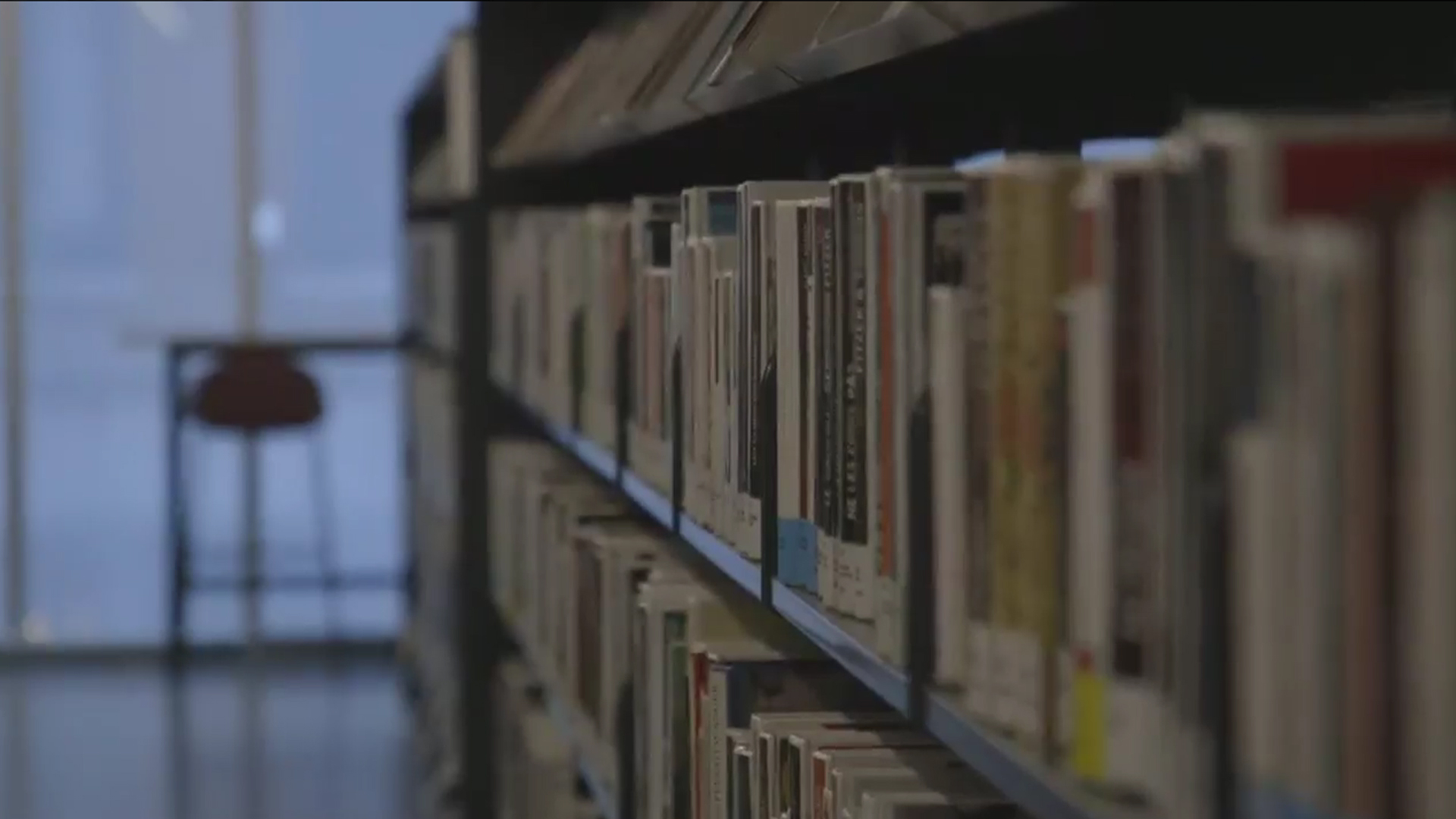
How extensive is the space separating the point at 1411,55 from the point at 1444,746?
0.60 metres

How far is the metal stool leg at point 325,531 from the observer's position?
6598mm

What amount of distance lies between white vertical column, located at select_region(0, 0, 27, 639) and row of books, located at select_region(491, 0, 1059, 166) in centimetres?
333

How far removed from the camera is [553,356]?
10.0ft

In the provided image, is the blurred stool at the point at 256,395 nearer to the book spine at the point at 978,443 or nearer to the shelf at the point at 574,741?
the shelf at the point at 574,741

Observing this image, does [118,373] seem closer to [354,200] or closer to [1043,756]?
[354,200]

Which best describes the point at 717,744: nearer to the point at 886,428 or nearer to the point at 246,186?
the point at 886,428

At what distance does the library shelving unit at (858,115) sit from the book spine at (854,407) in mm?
41

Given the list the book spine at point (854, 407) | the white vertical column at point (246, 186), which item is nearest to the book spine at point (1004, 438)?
the book spine at point (854, 407)

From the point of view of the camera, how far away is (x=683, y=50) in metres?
2.52

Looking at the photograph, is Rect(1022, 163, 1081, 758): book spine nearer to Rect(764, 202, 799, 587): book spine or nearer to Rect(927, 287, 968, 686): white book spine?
Rect(927, 287, 968, 686): white book spine

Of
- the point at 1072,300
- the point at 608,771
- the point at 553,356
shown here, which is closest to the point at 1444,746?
the point at 1072,300

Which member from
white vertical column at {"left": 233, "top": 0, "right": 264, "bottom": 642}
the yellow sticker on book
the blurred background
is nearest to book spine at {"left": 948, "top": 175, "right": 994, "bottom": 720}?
the yellow sticker on book

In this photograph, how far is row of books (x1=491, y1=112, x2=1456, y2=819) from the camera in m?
0.68

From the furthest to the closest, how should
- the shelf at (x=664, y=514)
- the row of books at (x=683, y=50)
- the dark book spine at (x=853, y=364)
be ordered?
the shelf at (x=664, y=514)
the dark book spine at (x=853, y=364)
the row of books at (x=683, y=50)
